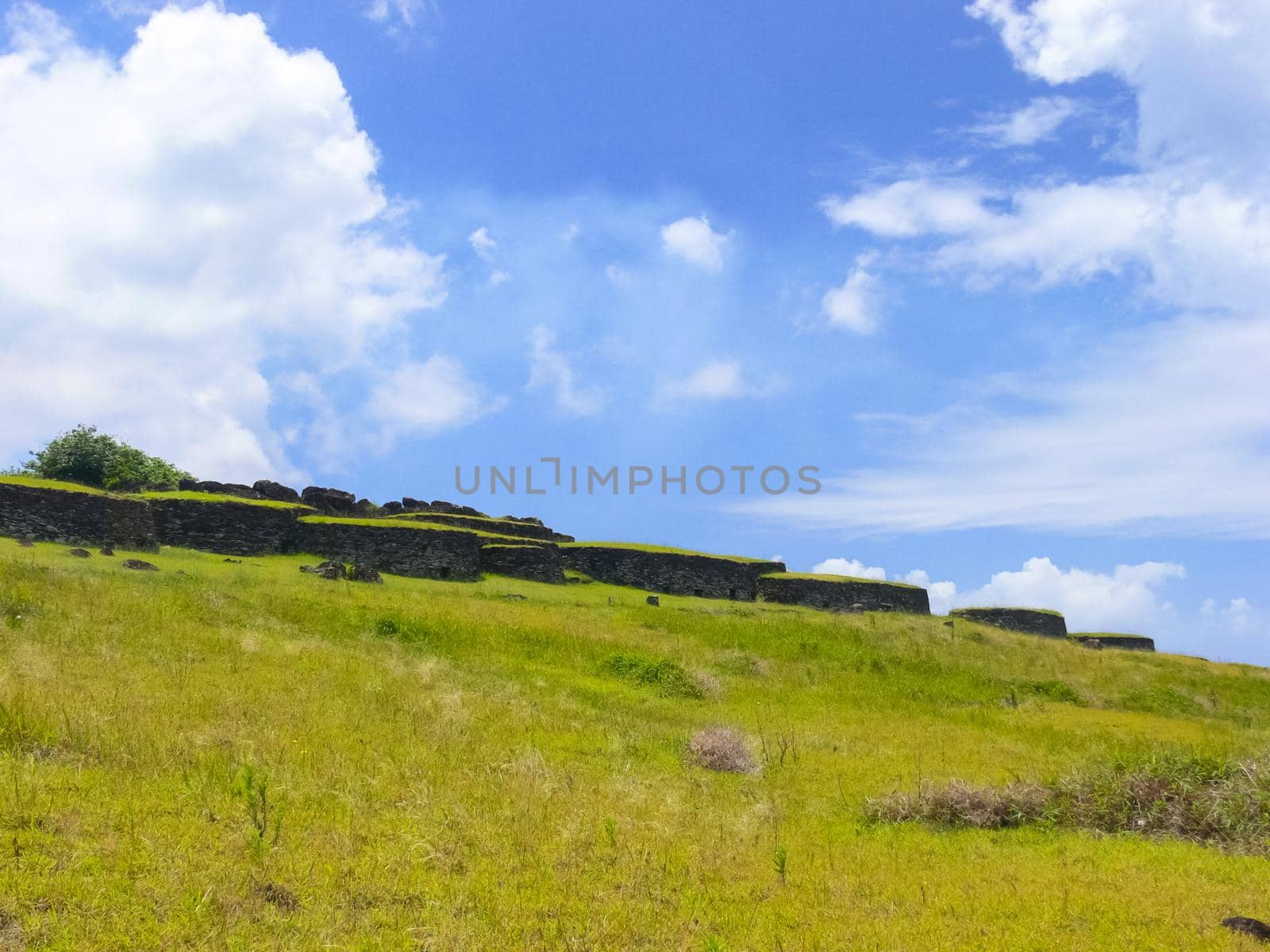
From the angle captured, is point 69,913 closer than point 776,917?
Yes

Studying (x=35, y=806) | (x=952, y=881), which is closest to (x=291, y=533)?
(x=35, y=806)

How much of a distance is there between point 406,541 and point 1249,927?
1238 inches

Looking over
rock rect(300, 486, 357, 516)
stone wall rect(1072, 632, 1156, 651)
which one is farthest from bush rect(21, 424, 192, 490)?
stone wall rect(1072, 632, 1156, 651)

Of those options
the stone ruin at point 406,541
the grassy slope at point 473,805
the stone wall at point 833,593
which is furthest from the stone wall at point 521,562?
the grassy slope at point 473,805

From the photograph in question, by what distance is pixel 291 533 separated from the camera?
34.0m

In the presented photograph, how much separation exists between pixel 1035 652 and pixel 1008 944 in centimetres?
2620

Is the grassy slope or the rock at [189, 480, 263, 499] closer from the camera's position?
the grassy slope

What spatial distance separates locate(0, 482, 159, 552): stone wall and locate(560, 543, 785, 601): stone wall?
20042mm

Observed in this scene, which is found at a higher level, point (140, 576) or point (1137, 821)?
point (140, 576)

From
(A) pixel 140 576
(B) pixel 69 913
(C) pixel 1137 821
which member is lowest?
(C) pixel 1137 821

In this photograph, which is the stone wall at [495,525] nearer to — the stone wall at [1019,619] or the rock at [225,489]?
the rock at [225,489]

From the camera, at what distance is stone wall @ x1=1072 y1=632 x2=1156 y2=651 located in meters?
55.1

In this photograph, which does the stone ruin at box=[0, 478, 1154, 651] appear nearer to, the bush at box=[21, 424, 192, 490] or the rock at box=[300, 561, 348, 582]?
the rock at box=[300, 561, 348, 582]

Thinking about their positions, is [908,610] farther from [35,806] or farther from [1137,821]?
[35,806]
